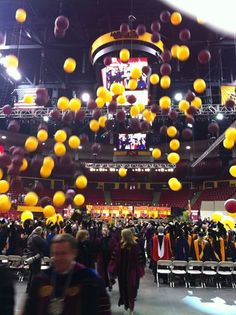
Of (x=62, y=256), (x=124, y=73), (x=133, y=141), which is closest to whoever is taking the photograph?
(x=62, y=256)

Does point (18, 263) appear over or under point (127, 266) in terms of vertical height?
under

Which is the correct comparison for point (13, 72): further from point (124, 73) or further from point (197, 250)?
point (197, 250)

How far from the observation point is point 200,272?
6973 millimetres

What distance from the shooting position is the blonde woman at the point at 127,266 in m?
4.66

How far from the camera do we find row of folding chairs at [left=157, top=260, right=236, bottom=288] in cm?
698

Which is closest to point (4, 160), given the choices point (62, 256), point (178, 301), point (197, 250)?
point (178, 301)

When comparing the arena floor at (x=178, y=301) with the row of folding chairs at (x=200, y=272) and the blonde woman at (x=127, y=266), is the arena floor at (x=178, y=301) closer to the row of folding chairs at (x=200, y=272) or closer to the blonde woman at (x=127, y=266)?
the row of folding chairs at (x=200, y=272)

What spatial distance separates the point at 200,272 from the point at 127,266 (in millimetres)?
3025

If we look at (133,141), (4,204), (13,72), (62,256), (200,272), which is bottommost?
(200,272)

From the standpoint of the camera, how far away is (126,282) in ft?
15.4

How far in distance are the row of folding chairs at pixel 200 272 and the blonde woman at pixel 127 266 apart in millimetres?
2428

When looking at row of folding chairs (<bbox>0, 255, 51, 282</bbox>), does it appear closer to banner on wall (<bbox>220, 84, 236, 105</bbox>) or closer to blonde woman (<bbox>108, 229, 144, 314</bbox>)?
blonde woman (<bbox>108, 229, 144, 314</bbox>)

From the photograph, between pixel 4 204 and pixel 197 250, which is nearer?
pixel 4 204

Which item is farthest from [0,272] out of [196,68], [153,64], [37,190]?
[196,68]
